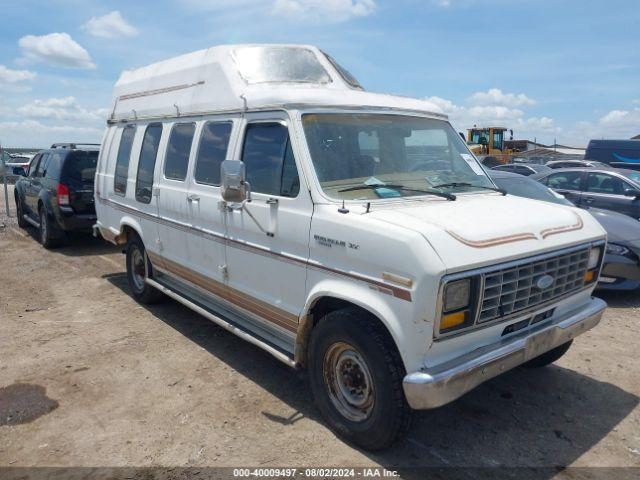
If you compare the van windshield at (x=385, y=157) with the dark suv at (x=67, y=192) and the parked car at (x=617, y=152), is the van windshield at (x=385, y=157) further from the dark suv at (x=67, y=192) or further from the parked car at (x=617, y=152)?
the parked car at (x=617, y=152)

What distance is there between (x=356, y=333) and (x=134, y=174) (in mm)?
3912

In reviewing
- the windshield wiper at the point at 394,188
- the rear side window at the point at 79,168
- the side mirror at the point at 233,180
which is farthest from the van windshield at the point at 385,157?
the rear side window at the point at 79,168

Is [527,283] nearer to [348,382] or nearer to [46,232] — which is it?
[348,382]

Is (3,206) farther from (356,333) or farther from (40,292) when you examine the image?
(356,333)

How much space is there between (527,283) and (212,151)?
2853 mm

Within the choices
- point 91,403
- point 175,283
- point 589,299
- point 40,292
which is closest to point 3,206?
point 40,292

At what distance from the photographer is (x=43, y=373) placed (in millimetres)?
4707

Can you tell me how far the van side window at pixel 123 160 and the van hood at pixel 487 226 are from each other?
155 inches

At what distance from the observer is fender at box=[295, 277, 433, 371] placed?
296cm

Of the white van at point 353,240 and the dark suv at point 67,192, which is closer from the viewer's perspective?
the white van at point 353,240

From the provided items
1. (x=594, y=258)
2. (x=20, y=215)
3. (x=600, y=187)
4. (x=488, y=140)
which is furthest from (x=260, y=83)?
(x=488, y=140)

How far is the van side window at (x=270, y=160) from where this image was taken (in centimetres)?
387

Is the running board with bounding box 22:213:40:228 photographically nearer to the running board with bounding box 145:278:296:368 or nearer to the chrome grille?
the running board with bounding box 145:278:296:368

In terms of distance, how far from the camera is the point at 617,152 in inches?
704
